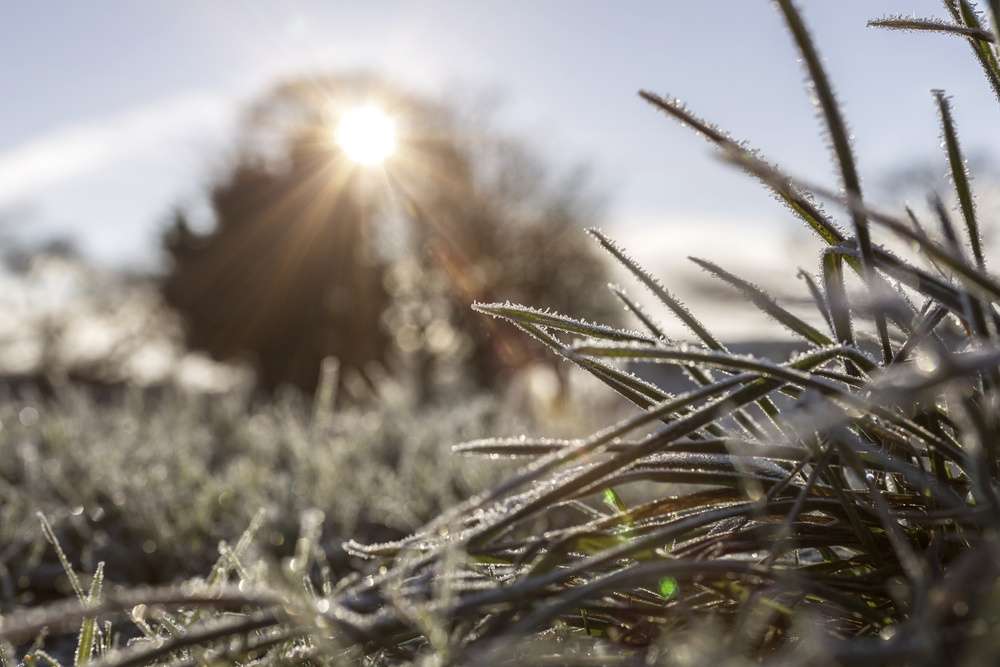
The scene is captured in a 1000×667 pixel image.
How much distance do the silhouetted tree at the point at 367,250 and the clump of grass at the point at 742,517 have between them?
15.4 meters

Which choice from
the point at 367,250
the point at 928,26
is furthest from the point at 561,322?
the point at 367,250

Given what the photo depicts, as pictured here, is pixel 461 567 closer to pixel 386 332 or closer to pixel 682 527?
pixel 682 527

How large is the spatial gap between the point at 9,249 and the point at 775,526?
81.9 ft

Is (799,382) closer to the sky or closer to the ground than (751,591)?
closer to the sky

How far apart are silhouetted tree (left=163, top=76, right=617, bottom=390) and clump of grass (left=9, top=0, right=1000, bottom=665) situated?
15.4 meters

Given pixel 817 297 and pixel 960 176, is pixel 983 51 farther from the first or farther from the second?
pixel 817 297

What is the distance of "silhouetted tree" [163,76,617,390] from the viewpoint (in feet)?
57.0

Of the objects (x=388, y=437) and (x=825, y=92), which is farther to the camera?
(x=388, y=437)

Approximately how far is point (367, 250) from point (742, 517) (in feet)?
55.5

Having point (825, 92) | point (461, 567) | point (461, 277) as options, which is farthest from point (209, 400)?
point (461, 277)

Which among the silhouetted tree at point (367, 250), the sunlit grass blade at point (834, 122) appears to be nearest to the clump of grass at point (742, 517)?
the sunlit grass blade at point (834, 122)

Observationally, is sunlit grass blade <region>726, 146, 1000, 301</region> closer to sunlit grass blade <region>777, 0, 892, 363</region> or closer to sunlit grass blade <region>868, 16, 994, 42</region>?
sunlit grass blade <region>777, 0, 892, 363</region>

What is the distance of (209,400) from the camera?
273 inches

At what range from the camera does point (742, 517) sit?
1.14 m
